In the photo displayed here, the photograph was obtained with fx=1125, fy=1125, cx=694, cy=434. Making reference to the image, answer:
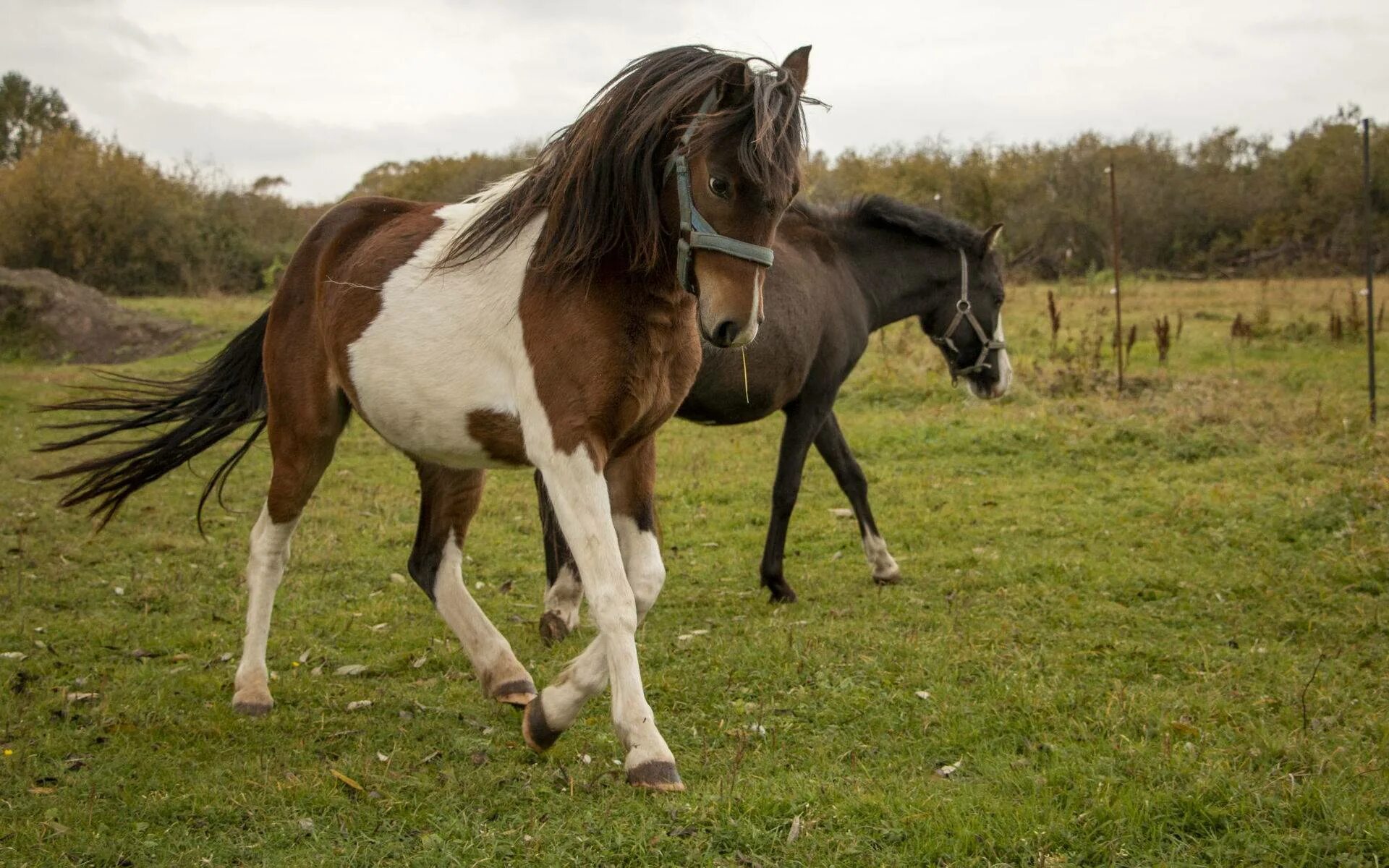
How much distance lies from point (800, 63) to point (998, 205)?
3116 cm

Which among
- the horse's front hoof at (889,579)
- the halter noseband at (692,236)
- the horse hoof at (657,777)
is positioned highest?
the halter noseband at (692,236)

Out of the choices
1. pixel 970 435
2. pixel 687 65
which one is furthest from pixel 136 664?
pixel 970 435

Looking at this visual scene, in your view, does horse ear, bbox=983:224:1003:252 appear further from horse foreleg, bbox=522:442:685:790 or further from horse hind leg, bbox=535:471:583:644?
horse foreleg, bbox=522:442:685:790

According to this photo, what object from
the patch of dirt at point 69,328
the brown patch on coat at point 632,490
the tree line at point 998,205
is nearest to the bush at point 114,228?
the tree line at point 998,205

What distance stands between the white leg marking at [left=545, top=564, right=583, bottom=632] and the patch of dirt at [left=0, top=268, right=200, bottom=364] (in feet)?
49.4

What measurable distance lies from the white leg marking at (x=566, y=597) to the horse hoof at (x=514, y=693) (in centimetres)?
114

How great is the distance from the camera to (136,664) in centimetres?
514

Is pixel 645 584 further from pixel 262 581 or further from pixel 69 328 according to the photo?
pixel 69 328

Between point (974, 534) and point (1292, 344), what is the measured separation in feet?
34.3

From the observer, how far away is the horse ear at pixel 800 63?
12.4 ft

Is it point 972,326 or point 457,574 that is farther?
point 972,326

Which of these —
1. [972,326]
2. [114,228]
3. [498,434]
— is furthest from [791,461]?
[114,228]

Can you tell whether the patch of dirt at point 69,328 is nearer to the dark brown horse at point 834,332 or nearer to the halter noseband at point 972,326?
the dark brown horse at point 834,332

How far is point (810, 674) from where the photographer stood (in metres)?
4.84
